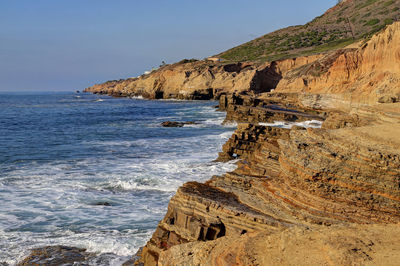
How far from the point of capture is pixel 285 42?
104125 millimetres

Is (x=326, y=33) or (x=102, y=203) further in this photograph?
(x=326, y=33)

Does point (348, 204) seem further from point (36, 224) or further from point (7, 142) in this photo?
point (7, 142)

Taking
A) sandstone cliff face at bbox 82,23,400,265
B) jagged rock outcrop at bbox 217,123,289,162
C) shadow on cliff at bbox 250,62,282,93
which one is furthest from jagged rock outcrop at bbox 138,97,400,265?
shadow on cliff at bbox 250,62,282,93

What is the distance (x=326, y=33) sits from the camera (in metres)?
98.6

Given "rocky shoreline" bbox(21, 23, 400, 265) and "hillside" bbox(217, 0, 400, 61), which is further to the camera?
"hillside" bbox(217, 0, 400, 61)

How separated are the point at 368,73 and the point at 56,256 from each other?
32.5 metres

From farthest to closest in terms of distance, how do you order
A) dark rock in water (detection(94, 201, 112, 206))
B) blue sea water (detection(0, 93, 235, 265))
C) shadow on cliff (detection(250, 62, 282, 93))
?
shadow on cliff (detection(250, 62, 282, 93)), dark rock in water (detection(94, 201, 112, 206)), blue sea water (detection(0, 93, 235, 265))

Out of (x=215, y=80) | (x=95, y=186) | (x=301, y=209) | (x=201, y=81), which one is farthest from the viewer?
(x=201, y=81)

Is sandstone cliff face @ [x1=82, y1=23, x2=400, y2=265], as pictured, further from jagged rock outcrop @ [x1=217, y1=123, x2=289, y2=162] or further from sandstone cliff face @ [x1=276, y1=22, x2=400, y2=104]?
sandstone cliff face @ [x1=276, y1=22, x2=400, y2=104]

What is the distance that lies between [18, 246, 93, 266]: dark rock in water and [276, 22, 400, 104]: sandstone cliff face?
2072cm

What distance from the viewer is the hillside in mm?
81375

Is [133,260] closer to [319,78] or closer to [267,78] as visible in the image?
[319,78]

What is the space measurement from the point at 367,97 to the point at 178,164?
54.6ft

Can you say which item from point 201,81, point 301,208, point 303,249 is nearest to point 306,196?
point 301,208
